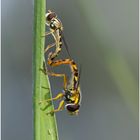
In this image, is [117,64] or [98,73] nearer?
[117,64]

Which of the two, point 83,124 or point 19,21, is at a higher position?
point 19,21

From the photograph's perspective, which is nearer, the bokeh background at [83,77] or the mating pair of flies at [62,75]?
the mating pair of flies at [62,75]

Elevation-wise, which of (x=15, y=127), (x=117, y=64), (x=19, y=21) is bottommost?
(x=15, y=127)

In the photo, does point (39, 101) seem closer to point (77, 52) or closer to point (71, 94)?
point (71, 94)

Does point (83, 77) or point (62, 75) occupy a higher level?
point (83, 77)

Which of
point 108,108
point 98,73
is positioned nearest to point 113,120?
point 108,108

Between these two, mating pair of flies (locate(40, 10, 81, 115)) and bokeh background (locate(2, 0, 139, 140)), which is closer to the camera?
mating pair of flies (locate(40, 10, 81, 115))

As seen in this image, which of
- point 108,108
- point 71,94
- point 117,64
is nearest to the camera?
point 117,64

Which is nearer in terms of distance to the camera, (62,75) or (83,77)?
(62,75)

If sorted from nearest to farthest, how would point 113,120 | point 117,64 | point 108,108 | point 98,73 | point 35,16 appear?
point 35,16
point 117,64
point 113,120
point 108,108
point 98,73
